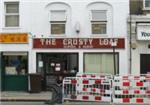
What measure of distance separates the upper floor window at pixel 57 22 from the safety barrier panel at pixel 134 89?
959 centimetres

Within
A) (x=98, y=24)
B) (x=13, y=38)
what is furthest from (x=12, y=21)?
(x=98, y=24)

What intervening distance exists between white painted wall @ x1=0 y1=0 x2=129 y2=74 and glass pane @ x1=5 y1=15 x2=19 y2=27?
0.33 metres

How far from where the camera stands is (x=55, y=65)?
98.7 ft

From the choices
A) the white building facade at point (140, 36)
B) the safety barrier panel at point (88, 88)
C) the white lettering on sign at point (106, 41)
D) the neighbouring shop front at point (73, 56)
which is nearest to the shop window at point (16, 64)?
the neighbouring shop front at point (73, 56)

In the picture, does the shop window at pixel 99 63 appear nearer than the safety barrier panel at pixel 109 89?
No

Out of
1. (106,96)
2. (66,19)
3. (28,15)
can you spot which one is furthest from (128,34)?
(106,96)

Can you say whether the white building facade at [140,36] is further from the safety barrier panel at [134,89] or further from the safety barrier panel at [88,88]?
the safety barrier panel at [134,89]

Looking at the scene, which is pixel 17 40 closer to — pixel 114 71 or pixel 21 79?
pixel 21 79

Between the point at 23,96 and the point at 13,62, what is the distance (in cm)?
380

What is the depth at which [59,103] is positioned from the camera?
21531 mm

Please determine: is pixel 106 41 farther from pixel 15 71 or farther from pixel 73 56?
pixel 15 71

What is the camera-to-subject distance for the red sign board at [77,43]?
95.8 feet

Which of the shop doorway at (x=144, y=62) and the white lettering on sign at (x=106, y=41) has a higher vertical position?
the white lettering on sign at (x=106, y=41)

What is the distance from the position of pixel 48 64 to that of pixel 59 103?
8810 mm
